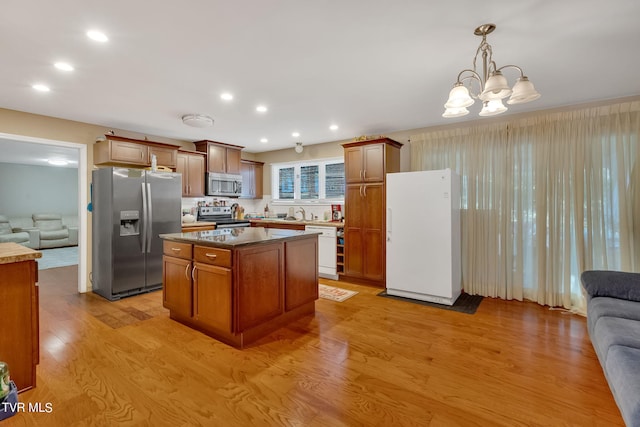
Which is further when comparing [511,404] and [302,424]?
[511,404]

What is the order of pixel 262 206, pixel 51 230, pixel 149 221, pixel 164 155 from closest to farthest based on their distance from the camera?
pixel 149 221 < pixel 164 155 < pixel 262 206 < pixel 51 230

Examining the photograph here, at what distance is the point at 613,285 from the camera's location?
2.36 meters

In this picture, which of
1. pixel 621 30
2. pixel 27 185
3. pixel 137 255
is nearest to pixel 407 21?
pixel 621 30

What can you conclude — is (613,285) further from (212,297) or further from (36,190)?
(36,190)

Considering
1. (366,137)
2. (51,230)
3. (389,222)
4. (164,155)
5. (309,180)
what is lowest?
(51,230)

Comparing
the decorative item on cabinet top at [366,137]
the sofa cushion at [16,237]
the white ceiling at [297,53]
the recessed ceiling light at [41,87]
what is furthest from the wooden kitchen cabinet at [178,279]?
the sofa cushion at [16,237]

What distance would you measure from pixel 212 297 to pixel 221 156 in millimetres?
3452

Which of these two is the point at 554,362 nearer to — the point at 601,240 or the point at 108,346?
the point at 601,240

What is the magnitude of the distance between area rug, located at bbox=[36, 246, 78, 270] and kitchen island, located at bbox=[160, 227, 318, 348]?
4.25 metres

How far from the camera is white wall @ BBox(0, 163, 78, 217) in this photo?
7.86m

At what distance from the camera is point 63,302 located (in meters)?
3.65

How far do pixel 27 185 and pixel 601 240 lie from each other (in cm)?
1206

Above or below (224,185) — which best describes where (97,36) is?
above

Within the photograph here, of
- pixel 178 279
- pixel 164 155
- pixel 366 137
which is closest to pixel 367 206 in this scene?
pixel 366 137
